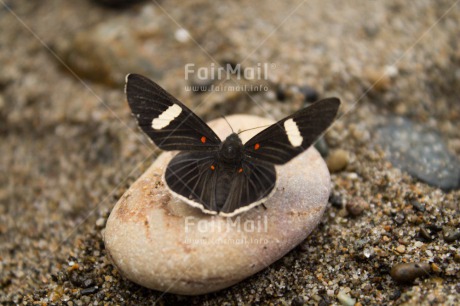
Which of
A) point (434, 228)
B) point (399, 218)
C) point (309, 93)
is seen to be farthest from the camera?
point (309, 93)

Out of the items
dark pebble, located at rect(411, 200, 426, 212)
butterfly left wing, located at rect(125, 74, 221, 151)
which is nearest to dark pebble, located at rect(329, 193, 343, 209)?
dark pebble, located at rect(411, 200, 426, 212)

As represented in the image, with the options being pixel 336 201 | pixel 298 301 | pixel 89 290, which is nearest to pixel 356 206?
pixel 336 201

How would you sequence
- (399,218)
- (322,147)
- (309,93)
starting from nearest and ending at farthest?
(399,218) → (322,147) → (309,93)

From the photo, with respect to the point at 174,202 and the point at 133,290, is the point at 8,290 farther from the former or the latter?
the point at 174,202

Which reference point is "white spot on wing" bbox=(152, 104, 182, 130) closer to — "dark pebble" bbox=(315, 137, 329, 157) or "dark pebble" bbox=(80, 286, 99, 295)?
"dark pebble" bbox=(80, 286, 99, 295)

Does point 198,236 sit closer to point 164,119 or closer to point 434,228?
point 164,119
